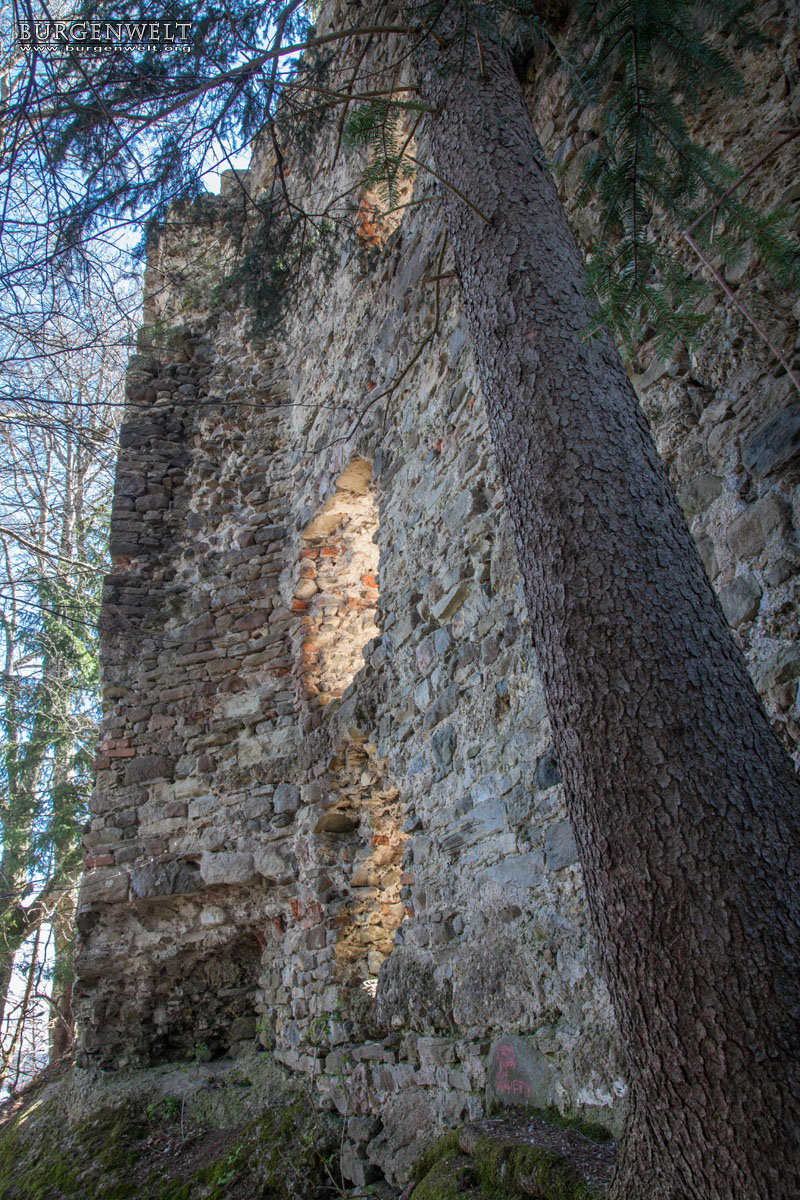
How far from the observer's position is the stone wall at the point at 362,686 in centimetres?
275

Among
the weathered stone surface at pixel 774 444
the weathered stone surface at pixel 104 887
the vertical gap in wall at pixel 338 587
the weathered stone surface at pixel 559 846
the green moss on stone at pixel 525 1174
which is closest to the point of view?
the green moss on stone at pixel 525 1174

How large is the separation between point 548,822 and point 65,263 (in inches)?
132

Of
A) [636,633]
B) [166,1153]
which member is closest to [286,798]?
[166,1153]

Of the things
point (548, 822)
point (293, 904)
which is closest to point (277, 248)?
point (548, 822)

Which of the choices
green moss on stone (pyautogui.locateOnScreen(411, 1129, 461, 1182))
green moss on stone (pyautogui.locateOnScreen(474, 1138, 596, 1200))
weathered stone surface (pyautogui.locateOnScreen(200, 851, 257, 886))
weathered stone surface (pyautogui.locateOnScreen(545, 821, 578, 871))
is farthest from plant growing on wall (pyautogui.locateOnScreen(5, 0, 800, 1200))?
weathered stone surface (pyautogui.locateOnScreen(200, 851, 257, 886))

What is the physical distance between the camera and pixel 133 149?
12.4 ft

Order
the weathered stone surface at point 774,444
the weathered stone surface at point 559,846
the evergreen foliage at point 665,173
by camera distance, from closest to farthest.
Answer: the weathered stone surface at point 774,444 → the evergreen foliage at point 665,173 → the weathered stone surface at point 559,846

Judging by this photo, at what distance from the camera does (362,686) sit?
189 inches

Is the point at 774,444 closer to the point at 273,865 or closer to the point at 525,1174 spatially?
the point at 525,1174

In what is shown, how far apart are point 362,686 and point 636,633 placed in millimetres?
3004

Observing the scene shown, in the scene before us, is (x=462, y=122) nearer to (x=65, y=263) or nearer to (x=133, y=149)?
(x=133, y=149)

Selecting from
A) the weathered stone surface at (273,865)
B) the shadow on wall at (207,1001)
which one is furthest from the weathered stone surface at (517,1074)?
the shadow on wall at (207,1001)

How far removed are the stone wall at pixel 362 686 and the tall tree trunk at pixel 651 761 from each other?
1.83ft

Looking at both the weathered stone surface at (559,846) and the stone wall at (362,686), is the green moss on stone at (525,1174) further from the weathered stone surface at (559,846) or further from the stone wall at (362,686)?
the weathered stone surface at (559,846)
